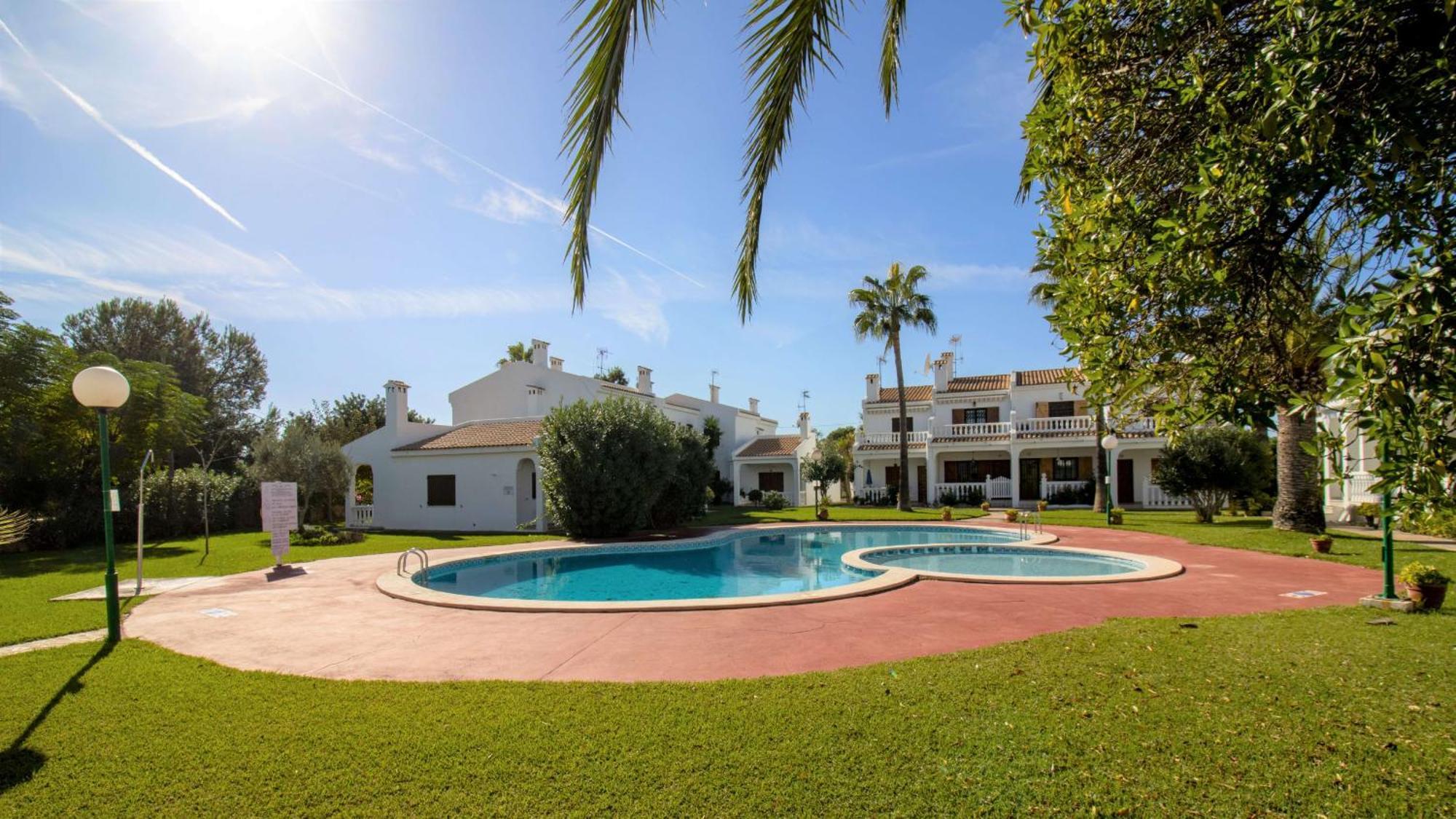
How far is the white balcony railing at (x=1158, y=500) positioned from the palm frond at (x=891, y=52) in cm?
3230

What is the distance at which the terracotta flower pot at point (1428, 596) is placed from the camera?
8250 millimetres

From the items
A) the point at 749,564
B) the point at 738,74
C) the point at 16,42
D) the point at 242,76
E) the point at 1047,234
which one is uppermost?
the point at 16,42

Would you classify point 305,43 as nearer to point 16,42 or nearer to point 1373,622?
point 16,42

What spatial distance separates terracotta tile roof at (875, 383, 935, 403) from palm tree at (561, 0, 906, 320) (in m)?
35.3

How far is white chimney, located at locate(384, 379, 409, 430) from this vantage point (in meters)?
28.7

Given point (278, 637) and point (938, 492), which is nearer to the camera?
point (278, 637)

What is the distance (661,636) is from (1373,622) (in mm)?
8266

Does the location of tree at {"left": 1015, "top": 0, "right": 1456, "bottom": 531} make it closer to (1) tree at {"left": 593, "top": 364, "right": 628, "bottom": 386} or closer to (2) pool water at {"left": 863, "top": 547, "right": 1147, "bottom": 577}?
(2) pool water at {"left": 863, "top": 547, "right": 1147, "bottom": 577}

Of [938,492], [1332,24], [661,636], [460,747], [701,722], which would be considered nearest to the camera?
[1332,24]

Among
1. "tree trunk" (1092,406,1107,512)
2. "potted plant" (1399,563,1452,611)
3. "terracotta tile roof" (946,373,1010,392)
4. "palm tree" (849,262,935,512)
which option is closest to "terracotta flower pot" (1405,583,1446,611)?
"potted plant" (1399,563,1452,611)

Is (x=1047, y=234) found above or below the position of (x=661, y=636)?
above

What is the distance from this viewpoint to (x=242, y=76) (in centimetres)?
378

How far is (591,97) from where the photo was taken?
9.03ft

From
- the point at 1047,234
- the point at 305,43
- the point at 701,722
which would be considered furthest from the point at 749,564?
the point at 305,43
